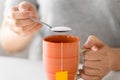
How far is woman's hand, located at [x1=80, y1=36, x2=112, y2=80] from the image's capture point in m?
0.90

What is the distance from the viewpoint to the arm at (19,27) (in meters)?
0.98

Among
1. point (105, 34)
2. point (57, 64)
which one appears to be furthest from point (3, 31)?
point (57, 64)

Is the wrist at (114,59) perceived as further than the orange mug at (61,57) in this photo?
Yes

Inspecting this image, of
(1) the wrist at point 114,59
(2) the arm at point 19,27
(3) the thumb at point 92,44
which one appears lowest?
(1) the wrist at point 114,59

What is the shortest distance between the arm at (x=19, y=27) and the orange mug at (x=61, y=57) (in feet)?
0.61

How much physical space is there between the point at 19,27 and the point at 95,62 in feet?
0.95

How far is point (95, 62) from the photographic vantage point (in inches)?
36.2

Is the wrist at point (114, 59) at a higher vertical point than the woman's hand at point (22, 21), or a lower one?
lower

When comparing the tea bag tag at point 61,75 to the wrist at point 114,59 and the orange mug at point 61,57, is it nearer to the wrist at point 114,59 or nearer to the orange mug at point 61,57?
the orange mug at point 61,57

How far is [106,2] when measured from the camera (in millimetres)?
1229

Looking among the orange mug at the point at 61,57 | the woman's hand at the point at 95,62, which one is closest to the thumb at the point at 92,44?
the woman's hand at the point at 95,62

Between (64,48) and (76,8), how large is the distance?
513mm

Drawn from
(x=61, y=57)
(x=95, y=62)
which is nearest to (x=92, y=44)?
(x=95, y=62)

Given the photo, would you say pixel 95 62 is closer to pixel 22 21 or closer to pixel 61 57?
pixel 61 57
